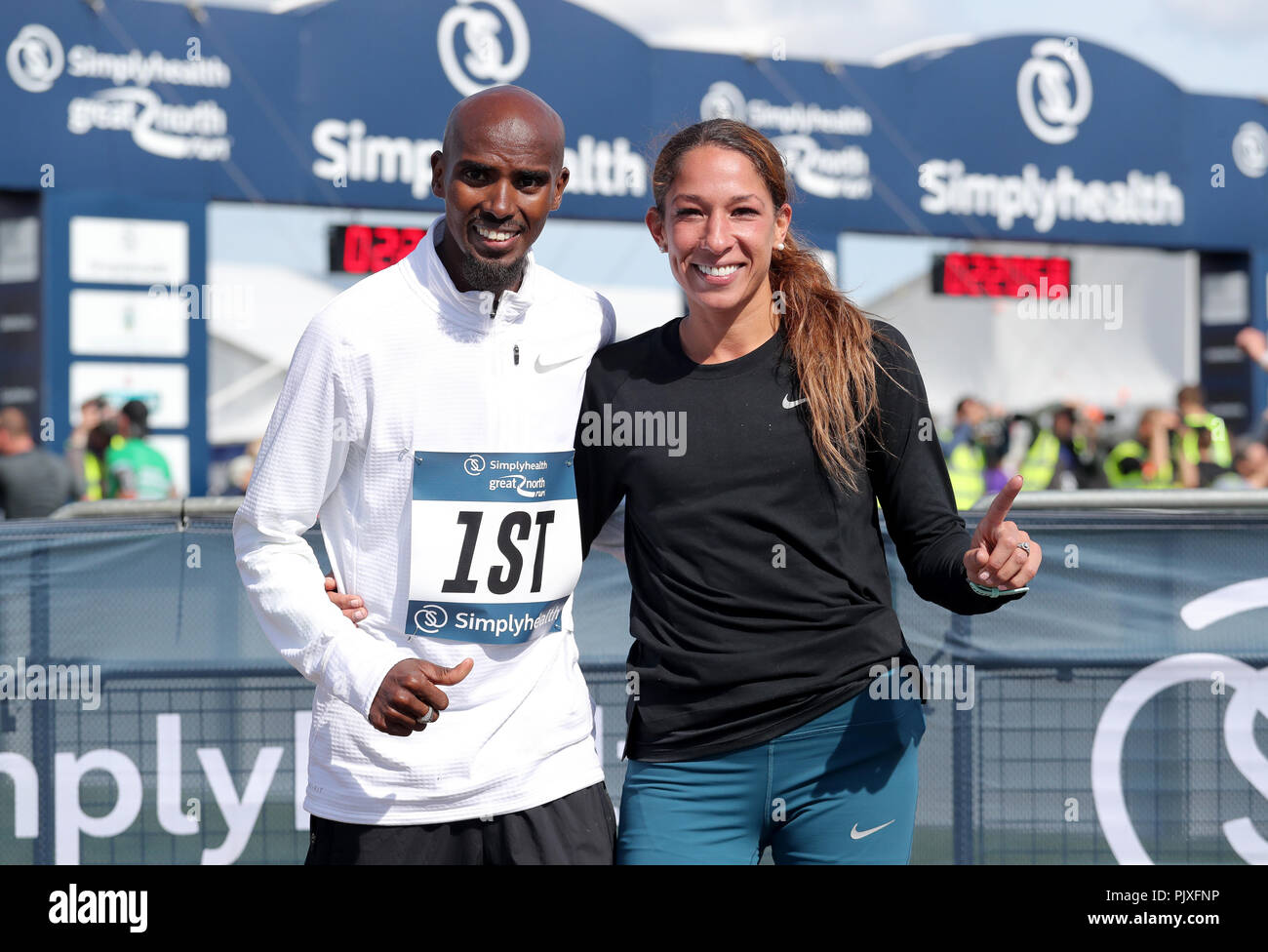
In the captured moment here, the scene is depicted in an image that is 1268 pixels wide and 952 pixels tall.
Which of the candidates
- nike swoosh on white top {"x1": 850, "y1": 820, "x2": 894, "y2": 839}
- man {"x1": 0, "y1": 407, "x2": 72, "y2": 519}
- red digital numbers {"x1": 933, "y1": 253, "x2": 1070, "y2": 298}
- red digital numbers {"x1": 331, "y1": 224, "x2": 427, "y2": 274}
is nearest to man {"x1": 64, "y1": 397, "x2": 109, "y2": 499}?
man {"x1": 0, "y1": 407, "x2": 72, "y2": 519}

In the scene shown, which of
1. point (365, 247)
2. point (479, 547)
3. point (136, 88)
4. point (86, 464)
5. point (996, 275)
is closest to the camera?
point (479, 547)

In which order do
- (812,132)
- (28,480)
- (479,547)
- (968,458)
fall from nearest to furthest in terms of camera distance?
(479,547) < (28,480) < (968,458) < (812,132)

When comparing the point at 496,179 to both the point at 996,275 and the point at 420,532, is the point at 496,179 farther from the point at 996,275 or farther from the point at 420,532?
the point at 996,275

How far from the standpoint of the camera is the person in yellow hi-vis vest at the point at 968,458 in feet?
40.2

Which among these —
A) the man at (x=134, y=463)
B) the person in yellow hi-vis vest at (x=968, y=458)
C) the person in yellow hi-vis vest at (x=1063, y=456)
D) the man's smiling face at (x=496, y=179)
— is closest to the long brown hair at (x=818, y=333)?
the man's smiling face at (x=496, y=179)

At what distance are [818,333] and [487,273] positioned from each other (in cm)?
64

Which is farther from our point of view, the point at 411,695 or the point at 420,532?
the point at 420,532

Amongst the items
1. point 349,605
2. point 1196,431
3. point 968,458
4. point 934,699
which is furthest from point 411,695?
point 968,458

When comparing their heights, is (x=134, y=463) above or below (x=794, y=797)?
above

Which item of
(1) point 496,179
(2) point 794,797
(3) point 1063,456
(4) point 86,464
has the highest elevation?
(1) point 496,179

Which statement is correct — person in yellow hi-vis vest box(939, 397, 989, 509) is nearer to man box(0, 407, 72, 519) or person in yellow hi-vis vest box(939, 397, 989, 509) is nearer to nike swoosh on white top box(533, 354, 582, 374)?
man box(0, 407, 72, 519)

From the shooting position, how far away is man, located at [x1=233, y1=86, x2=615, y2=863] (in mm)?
2721

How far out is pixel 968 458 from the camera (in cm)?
1287
